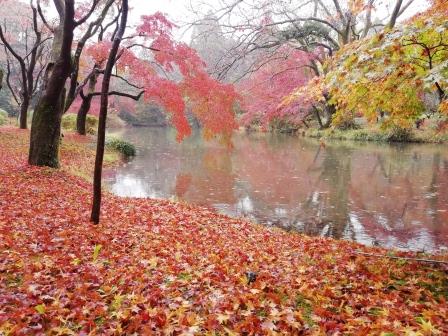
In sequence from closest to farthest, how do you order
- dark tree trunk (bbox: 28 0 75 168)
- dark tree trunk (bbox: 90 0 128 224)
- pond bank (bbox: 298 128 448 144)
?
1. dark tree trunk (bbox: 90 0 128 224)
2. dark tree trunk (bbox: 28 0 75 168)
3. pond bank (bbox: 298 128 448 144)

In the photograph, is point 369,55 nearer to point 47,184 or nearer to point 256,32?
point 256,32

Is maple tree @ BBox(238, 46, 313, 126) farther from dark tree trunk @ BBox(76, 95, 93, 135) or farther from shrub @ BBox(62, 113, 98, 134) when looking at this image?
dark tree trunk @ BBox(76, 95, 93, 135)

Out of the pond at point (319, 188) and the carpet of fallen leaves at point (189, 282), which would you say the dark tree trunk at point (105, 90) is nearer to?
the carpet of fallen leaves at point (189, 282)

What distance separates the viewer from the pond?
884 centimetres

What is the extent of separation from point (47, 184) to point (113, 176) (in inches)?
231

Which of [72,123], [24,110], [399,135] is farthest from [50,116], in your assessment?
[399,135]

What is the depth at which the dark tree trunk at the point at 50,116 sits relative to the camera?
978 cm

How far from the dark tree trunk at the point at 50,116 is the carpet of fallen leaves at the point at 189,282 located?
10.3 feet

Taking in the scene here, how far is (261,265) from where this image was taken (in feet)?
16.8

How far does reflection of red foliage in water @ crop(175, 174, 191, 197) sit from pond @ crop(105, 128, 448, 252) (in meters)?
0.01

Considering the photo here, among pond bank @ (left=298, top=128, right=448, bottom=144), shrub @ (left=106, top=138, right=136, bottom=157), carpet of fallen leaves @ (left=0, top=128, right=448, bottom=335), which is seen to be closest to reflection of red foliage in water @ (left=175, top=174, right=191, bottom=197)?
carpet of fallen leaves @ (left=0, top=128, right=448, bottom=335)

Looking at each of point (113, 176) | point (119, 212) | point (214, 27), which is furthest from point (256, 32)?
point (113, 176)

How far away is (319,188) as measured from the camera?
13.2 m

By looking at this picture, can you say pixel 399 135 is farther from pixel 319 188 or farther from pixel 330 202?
pixel 330 202
